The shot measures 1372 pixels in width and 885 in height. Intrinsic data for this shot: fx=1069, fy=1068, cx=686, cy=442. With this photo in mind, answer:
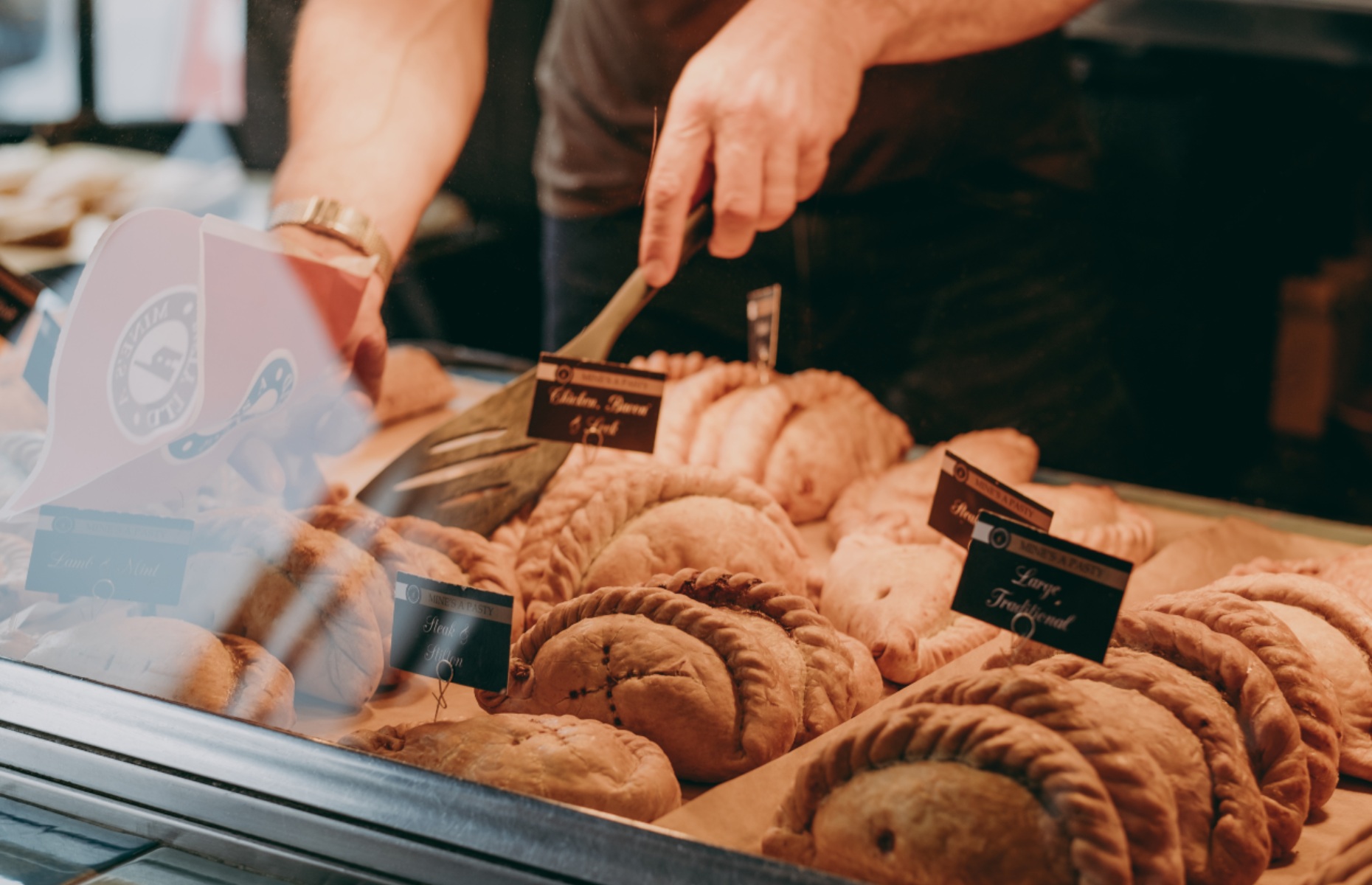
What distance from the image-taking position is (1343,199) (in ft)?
9.17

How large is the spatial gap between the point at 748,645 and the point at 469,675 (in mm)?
318

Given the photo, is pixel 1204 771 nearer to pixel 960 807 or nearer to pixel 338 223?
pixel 960 807

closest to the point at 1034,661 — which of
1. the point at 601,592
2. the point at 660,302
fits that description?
the point at 601,592

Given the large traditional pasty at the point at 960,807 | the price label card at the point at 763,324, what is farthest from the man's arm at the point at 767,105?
the large traditional pasty at the point at 960,807

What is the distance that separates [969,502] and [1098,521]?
0.59 meters

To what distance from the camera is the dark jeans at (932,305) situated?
6.39 feet

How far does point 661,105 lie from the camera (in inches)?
61.5

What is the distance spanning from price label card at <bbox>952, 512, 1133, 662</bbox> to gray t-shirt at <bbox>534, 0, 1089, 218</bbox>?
0.80 m

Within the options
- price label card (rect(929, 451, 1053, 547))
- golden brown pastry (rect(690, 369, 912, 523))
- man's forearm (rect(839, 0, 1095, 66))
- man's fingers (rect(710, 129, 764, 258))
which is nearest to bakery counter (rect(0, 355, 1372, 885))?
price label card (rect(929, 451, 1053, 547))

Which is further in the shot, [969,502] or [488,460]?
[488,460]

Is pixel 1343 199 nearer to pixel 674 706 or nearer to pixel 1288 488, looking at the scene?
pixel 1288 488

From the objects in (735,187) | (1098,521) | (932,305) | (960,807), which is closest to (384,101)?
(735,187)

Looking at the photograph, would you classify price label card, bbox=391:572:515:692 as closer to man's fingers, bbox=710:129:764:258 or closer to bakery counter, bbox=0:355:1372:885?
bakery counter, bbox=0:355:1372:885

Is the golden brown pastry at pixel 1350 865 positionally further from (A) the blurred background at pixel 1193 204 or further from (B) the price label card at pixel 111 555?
(A) the blurred background at pixel 1193 204
